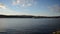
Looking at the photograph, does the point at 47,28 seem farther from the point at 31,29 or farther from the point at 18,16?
the point at 18,16

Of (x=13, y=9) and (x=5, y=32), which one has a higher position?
(x=13, y=9)

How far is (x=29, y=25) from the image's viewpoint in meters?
2.04

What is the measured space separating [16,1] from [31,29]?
448mm

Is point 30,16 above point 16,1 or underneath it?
underneath

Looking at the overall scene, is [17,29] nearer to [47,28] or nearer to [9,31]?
[9,31]

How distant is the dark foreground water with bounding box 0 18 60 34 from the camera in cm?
201

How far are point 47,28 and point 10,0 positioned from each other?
A: 0.65 meters

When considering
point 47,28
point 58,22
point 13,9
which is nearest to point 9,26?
point 13,9

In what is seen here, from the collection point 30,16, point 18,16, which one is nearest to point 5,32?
point 18,16

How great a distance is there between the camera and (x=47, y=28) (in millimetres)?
2051

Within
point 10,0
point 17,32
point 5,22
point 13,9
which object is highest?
point 10,0

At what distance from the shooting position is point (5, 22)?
202 centimetres

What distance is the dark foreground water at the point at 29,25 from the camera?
6.61ft

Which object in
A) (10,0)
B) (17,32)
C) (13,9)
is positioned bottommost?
(17,32)
